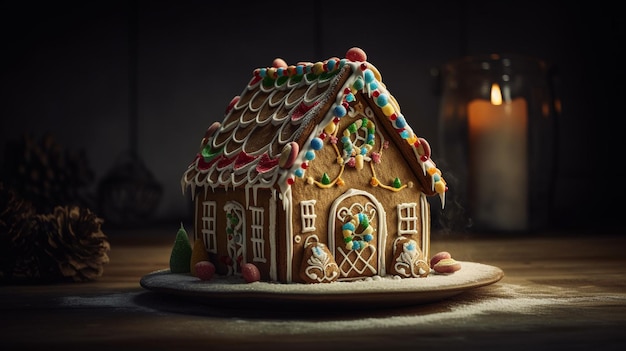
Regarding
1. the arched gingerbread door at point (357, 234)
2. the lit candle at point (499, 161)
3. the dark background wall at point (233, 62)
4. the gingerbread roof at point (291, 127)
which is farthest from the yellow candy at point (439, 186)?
the dark background wall at point (233, 62)

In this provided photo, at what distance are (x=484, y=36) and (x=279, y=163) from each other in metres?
2.37

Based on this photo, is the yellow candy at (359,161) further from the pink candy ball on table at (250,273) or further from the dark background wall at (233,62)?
the dark background wall at (233,62)

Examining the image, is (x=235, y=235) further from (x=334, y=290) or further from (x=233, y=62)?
(x=233, y=62)

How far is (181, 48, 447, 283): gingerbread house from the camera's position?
6.75ft

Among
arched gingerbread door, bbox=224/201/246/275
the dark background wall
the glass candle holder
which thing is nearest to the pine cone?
arched gingerbread door, bbox=224/201/246/275

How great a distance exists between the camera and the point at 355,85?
211cm

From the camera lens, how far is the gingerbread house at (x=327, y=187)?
2057mm

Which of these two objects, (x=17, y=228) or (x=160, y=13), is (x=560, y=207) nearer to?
(x=160, y=13)

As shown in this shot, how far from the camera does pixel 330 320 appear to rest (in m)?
1.87

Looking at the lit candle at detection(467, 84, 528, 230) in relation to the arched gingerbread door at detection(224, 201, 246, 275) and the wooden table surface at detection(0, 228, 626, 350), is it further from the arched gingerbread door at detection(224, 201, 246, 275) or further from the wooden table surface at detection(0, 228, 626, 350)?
the arched gingerbread door at detection(224, 201, 246, 275)

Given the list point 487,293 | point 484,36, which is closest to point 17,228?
point 487,293

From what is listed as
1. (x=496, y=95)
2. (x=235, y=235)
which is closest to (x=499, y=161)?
(x=496, y=95)

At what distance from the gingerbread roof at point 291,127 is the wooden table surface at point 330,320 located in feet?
1.06

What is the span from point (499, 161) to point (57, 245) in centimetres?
186
